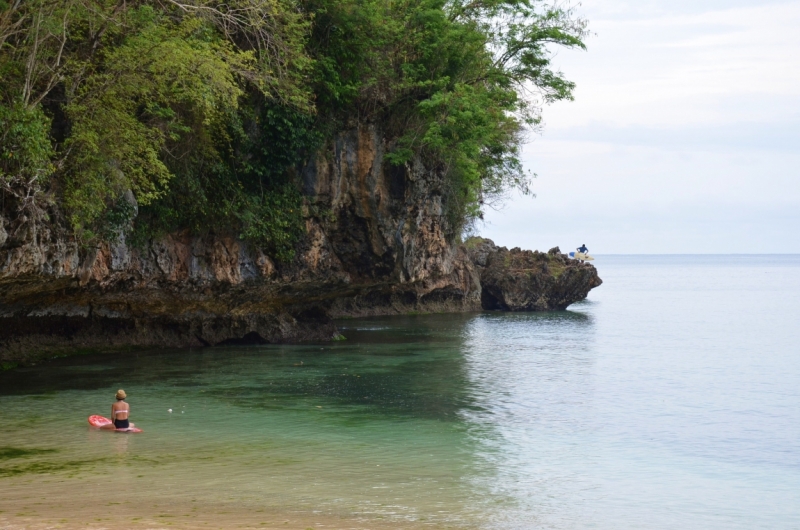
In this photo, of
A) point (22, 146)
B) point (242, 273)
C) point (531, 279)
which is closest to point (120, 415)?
point (22, 146)

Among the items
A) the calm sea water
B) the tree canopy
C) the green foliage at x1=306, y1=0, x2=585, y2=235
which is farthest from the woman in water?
the green foliage at x1=306, y1=0, x2=585, y2=235

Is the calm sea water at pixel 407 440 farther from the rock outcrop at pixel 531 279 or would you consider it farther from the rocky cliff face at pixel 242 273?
the rock outcrop at pixel 531 279

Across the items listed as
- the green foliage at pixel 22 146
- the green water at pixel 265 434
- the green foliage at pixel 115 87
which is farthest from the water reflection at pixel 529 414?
the green foliage at pixel 22 146

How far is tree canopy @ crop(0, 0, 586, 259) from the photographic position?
18750 millimetres

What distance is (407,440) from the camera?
17.2m

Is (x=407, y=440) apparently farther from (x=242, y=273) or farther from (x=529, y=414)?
(x=242, y=273)

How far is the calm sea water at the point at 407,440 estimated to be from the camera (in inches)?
495

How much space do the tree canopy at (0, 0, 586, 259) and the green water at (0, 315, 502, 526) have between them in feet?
14.2

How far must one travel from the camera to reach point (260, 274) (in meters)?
29.8

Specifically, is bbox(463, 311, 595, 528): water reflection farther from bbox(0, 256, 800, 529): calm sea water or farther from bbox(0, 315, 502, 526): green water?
bbox(0, 315, 502, 526): green water

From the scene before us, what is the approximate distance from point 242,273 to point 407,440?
1370 centimetres

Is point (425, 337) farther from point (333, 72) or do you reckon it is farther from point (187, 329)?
point (333, 72)

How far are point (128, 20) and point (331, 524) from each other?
1327 centimetres

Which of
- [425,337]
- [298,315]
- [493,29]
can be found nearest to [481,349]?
[425,337]
